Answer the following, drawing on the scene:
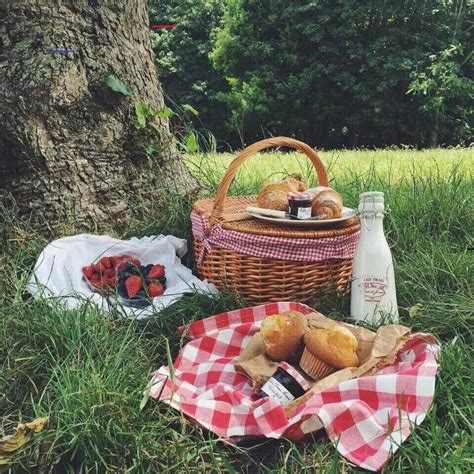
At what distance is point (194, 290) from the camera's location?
2.34 metres

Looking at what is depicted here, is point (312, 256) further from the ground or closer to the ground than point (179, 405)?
further from the ground

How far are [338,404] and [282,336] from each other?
12.0 inches

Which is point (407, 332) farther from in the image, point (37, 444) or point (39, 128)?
point (39, 128)

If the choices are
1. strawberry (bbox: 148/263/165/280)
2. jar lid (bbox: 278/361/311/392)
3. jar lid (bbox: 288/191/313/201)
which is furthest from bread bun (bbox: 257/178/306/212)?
jar lid (bbox: 278/361/311/392)

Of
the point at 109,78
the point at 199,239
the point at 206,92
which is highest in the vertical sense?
the point at 109,78

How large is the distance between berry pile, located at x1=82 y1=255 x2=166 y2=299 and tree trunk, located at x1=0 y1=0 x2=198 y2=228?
448 mm

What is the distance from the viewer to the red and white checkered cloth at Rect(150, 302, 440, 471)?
1.51 meters

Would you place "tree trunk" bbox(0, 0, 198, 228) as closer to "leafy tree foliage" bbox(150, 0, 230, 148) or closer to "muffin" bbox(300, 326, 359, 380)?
"muffin" bbox(300, 326, 359, 380)

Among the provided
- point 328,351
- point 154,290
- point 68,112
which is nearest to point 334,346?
point 328,351

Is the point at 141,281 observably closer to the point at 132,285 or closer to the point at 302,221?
the point at 132,285

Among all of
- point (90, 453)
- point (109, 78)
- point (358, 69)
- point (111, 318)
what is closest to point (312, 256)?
point (111, 318)

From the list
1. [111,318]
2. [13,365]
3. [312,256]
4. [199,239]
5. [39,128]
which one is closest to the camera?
[13,365]

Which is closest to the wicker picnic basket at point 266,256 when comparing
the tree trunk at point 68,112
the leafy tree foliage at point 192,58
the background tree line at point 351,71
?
the tree trunk at point 68,112

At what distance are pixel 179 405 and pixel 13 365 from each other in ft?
1.73
